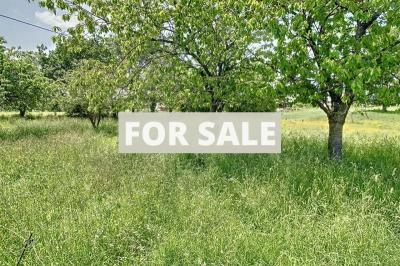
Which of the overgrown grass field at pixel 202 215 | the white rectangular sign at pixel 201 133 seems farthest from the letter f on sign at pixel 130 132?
the overgrown grass field at pixel 202 215

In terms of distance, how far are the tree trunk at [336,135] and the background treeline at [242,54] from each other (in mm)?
22

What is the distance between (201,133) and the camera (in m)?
8.21

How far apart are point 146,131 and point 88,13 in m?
3.36

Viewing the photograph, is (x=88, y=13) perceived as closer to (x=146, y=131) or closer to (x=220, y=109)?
(x=146, y=131)

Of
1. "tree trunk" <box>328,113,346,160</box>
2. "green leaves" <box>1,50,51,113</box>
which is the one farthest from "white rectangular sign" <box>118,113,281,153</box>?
"green leaves" <box>1,50,51,113</box>

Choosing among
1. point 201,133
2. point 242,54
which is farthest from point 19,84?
point 242,54

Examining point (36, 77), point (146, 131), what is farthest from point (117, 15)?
point (36, 77)

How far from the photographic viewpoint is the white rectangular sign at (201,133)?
25.1 ft

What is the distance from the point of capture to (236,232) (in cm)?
344

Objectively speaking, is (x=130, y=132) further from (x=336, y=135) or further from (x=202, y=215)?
(x=336, y=135)

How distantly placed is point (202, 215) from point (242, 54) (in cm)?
517

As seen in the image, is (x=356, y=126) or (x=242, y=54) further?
(x=356, y=126)

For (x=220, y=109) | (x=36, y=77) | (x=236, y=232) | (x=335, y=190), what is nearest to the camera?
(x=236, y=232)

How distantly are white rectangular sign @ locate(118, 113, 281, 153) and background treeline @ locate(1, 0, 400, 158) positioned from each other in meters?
0.44
